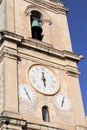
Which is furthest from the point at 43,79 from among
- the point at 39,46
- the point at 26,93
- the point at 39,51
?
the point at 39,46

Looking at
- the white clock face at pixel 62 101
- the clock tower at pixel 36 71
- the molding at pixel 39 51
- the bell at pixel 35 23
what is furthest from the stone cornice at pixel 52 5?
the white clock face at pixel 62 101

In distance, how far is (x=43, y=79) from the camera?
836 inches

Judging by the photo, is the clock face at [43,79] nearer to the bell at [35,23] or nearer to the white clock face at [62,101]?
the white clock face at [62,101]

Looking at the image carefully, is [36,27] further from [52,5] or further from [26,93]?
[26,93]

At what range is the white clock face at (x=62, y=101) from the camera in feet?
67.8

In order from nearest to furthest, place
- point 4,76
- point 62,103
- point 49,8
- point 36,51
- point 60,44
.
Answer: point 4,76 → point 62,103 → point 36,51 → point 60,44 → point 49,8

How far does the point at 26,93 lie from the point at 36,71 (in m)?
1.99

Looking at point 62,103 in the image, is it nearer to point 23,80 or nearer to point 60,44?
point 23,80

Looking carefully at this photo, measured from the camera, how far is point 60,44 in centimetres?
2422

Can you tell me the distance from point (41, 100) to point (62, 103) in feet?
4.85

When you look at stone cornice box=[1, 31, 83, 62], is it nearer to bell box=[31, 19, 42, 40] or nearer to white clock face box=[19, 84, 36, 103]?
bell box=[31, 19, 42, 40]

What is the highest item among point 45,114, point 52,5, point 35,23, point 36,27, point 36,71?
point 52,5

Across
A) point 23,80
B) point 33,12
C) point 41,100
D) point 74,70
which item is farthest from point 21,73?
point 33,12

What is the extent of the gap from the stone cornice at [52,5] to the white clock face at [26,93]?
7899 millimetres
